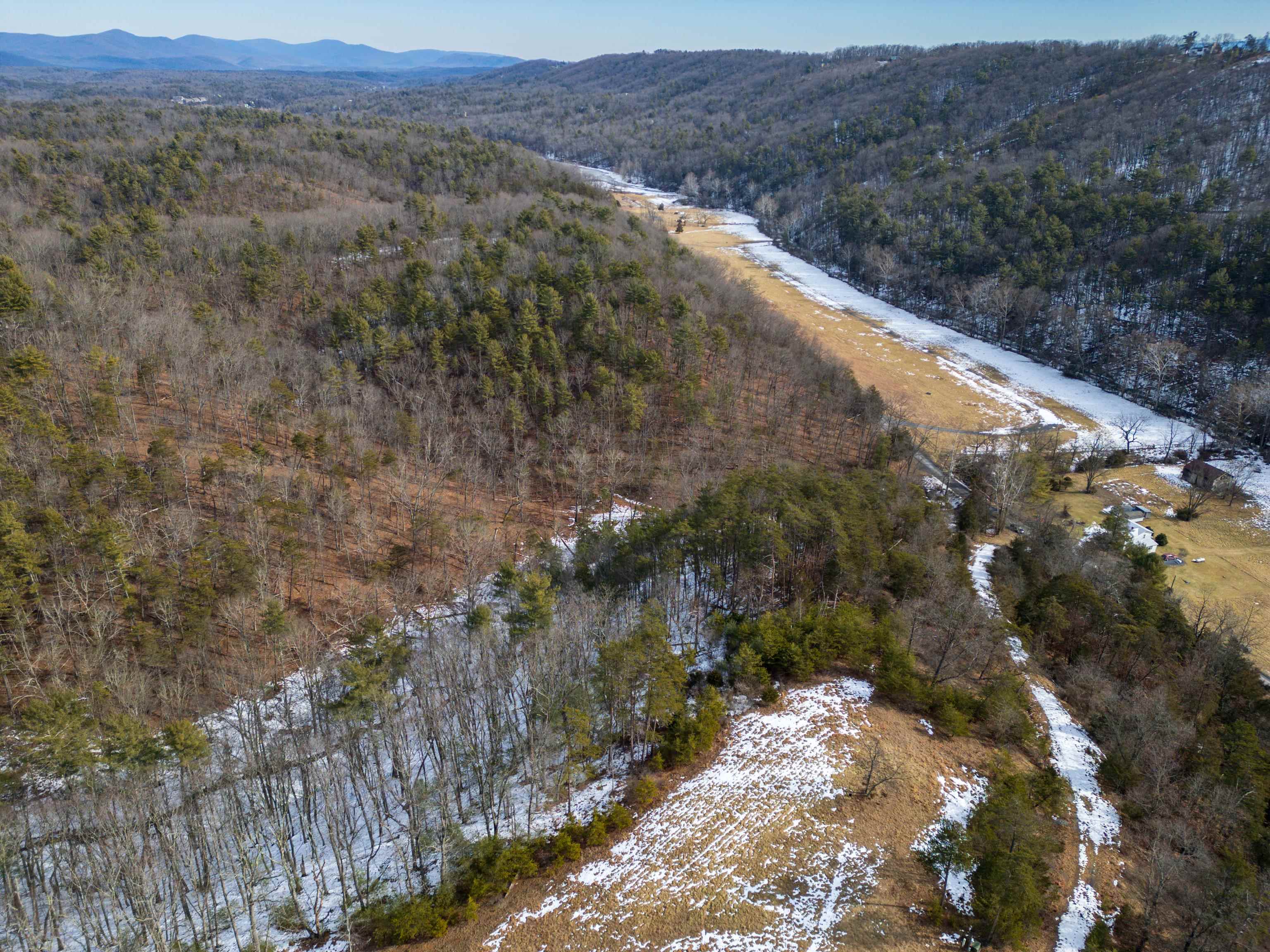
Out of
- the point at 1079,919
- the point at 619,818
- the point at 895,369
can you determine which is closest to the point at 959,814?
the point at 1079,919

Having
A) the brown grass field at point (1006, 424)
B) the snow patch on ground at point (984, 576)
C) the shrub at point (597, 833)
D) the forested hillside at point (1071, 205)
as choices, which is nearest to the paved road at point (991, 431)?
the brown grass field at point (1006, 424)

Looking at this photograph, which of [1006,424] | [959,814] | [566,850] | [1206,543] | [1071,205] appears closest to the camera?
[566,850]

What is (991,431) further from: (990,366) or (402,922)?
(402,922)

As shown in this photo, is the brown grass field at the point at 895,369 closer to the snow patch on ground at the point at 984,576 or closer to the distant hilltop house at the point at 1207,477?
the distant hilltop house at the point at 1207,477

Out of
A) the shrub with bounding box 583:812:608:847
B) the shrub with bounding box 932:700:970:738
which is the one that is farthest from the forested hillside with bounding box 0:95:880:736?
the shrub with bounding box 932:700:970:738

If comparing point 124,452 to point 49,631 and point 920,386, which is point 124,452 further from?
point 920,386

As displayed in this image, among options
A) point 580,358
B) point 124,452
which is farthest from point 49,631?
point 580,358

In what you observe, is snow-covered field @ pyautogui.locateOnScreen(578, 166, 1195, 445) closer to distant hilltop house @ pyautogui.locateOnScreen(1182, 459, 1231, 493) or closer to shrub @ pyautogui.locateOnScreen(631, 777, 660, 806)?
distant hilltop house @ pyautogui.locateOnScreen(1182, 459, 1231, 493)
